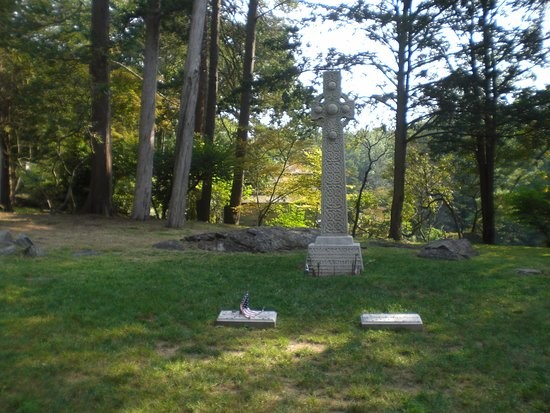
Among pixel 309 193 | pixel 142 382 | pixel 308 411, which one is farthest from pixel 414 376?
pixel 309 193

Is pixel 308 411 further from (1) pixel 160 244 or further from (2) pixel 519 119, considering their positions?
(2) pixel 519 119

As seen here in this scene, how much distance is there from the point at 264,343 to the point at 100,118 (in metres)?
14.5

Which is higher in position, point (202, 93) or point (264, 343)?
point (202, 93)

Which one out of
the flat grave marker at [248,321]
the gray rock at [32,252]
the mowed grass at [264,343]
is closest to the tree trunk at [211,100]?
the gray rock at [32,252]

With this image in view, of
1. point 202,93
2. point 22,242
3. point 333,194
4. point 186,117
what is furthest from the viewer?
point 202,93

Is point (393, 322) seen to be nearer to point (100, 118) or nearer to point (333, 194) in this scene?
point (333, 194)

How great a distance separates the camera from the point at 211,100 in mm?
23031

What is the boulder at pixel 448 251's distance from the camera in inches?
448

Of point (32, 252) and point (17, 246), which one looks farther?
point (17, 246)

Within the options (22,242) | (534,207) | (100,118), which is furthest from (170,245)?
(534,207)

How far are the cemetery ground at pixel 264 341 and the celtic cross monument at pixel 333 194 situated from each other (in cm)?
46

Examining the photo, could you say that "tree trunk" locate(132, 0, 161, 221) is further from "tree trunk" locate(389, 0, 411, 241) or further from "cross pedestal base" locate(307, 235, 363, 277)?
"cross pedestal base" locate(307, 235, 363, 277)

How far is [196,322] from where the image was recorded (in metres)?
6.14

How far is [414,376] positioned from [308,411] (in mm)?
1179
